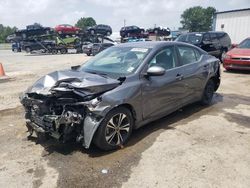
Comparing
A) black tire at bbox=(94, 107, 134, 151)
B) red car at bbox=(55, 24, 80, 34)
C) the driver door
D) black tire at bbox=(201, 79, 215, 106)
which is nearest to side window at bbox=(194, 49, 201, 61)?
black tire at bbox=(201, 79, 215, 106)

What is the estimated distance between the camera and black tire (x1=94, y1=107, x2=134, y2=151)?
4.04 m

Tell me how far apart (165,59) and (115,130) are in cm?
179

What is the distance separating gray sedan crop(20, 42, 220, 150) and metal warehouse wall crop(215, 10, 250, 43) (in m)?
16.6

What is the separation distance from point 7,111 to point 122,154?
3.63 m

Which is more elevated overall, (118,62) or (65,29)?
(65,29)

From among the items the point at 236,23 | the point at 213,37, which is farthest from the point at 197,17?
the point at 213,37

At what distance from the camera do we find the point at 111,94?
4094mm

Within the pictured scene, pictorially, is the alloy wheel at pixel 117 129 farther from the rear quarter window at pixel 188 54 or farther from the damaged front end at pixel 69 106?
the rear quarter window at pixel 188 54

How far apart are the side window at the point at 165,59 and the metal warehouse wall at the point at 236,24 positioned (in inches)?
666

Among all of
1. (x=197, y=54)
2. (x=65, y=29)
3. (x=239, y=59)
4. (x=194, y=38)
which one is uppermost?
(x=65, y=29)

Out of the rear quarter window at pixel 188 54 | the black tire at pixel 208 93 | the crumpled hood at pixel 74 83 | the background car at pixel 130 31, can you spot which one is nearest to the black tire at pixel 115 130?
the crumpled hood at pixel 74 83

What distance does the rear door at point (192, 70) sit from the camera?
5.63 metres

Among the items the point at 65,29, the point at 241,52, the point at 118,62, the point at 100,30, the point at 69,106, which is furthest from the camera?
the point at 100,30

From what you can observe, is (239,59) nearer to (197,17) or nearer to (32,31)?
(32,31)
